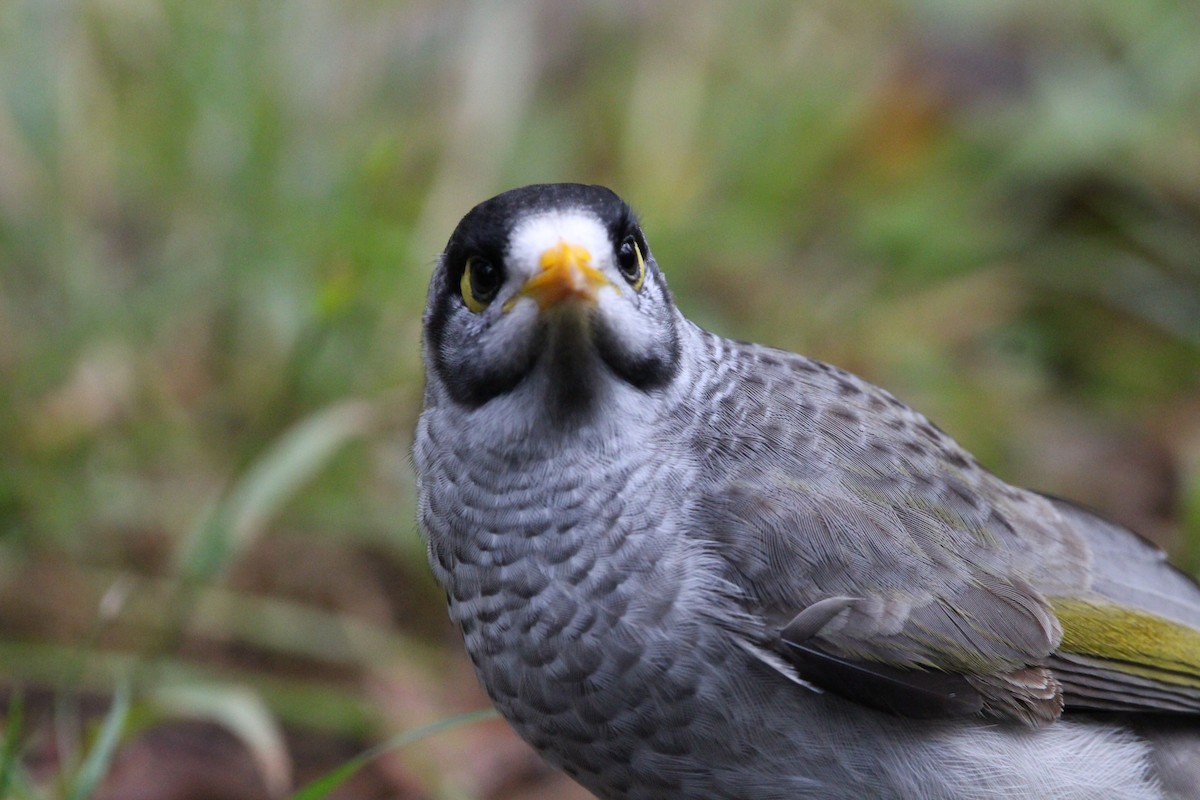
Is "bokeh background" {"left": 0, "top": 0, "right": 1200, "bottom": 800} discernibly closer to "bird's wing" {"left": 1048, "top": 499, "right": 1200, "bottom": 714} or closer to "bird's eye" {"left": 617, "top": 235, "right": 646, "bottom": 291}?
"bird's wing" {"left": 1048, "top": 499, "right": 1200, "bottom": 714}

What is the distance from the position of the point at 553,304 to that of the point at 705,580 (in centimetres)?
65

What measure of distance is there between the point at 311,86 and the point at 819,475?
357cm

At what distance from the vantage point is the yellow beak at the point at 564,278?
2.88 meters

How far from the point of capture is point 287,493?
4.77 m

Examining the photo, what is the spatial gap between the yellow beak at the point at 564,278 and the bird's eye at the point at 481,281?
0.48 ft

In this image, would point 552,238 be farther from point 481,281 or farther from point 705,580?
point 705,580

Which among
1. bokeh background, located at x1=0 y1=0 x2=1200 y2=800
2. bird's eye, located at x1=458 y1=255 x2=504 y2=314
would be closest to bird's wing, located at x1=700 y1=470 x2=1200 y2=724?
bird's eye, located at x1=458 y1=255 x2=504 y2=314

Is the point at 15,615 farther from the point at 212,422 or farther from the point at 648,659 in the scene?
the point at 648,659

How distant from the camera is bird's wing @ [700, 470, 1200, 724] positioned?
302 cm

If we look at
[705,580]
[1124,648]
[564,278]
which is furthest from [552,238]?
[1124,648]

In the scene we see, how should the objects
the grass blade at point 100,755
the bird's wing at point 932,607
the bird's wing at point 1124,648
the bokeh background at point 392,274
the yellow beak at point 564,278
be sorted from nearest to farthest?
the yellow beak at point 564,278
the bird's wing at point 932,607
the bird's wing at point 1124,648
the grass blade at point 100,755
the bokeh background at point 392,274

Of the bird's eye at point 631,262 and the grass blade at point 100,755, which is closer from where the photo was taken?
the bird's eye at point 631,262

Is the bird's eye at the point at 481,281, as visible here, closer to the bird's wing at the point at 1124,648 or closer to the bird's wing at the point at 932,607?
the bird's wing at the point at 932,607

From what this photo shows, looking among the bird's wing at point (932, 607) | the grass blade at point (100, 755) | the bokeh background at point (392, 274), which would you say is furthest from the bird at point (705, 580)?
the bokeh background at point (392, 274)
